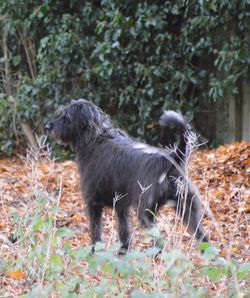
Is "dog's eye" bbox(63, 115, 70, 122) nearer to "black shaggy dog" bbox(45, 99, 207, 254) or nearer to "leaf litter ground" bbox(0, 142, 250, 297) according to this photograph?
"black shaggy dog" bbox(45, 99, 207, 254)

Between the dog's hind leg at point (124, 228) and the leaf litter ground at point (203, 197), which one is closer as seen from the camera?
the leaf litter ground at point (203, 197)

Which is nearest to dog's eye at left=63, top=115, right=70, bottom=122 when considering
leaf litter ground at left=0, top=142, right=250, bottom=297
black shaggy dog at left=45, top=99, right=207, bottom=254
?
black shaggy dog at left=45, top=99, right=207, bottom=254

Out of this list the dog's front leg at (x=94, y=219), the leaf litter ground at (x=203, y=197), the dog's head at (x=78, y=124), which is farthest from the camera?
the dog's head at (x=78, y=124)

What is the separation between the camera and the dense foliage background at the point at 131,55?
8945 millimetres

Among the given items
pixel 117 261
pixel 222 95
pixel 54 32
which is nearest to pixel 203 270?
pixel 117 261

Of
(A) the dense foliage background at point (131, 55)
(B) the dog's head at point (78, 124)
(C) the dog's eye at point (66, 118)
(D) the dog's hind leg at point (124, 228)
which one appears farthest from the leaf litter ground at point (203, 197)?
(A) the dense foliage background at point (131, 55)

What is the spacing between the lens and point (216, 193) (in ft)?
22.1

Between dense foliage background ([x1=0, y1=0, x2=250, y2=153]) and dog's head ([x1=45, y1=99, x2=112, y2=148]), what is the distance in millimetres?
3426

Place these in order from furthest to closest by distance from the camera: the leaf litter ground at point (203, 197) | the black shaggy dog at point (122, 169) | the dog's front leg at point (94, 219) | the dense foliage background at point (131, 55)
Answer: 1. the dense foliage background at point (131, 55)
2. the dog's front leg at point (94, 219)
3. the leaf litter ground at point (203, 197)
4. the black shaggy dog at point (122, 169)

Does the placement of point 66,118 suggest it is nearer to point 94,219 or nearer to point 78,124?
point 78,124

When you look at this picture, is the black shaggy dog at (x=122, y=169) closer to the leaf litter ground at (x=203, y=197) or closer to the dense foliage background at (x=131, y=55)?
the leaf litter ground at (x=203, y=197)

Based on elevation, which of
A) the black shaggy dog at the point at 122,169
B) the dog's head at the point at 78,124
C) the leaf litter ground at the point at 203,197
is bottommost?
the leaf litter ground at the point at 203,197

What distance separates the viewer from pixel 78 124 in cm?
563

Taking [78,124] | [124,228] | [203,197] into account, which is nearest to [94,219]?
[124,228]
